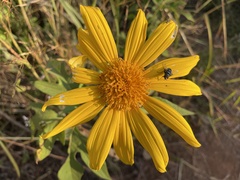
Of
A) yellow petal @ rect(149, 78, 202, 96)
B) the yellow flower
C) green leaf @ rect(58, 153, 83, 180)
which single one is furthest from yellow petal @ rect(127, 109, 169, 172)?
green leaf @ rect(58, 153, 83, 180)

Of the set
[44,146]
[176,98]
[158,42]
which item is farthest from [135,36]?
[176,98]

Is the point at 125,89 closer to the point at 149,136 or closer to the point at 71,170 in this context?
the point at 149,136

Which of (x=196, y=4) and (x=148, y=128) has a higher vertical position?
(x=196, y=4)

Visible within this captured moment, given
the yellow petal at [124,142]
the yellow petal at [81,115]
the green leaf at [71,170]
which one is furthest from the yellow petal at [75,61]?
the green leaf at [71,170]

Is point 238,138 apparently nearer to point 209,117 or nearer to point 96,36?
point 209,117

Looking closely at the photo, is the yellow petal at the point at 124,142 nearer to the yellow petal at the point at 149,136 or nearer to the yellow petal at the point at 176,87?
the yellow petal at the point at 149,136

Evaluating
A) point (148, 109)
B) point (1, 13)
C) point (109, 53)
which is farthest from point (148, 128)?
point (1, 13)
